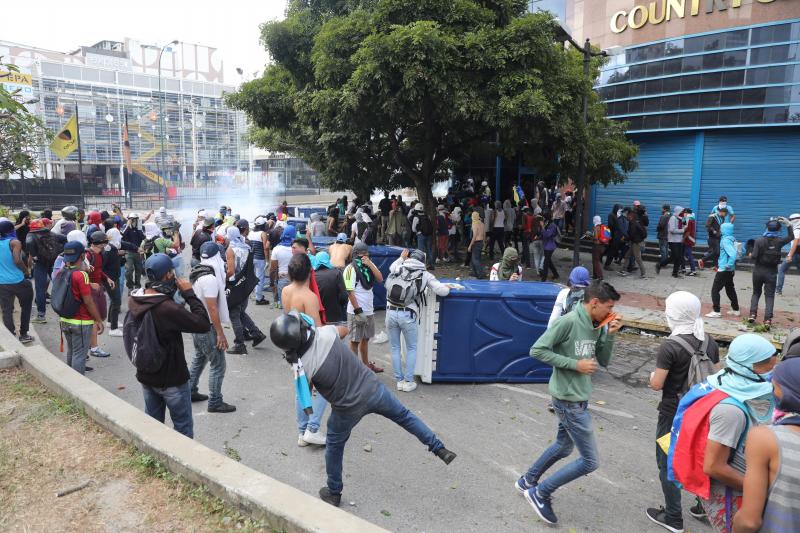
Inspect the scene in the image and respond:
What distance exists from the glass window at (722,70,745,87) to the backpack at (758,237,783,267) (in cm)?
813

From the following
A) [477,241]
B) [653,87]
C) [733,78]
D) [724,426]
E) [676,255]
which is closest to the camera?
[724,426]

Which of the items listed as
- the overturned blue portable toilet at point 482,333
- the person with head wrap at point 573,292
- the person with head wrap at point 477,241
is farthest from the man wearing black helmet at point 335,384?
the person with head wrap at point 477,241

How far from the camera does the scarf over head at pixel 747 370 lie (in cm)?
264

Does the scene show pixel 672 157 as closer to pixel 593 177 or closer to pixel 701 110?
pixel 701 110

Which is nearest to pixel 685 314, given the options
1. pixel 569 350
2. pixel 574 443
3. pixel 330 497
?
pixel 569 350

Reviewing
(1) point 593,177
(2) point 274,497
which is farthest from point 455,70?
(2) point 274,497

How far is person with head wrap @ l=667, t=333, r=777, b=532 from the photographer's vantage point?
258 centimetres

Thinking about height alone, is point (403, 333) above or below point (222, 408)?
above

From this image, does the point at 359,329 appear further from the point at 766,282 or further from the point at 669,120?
the point at 669,120

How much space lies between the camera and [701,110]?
15094mm

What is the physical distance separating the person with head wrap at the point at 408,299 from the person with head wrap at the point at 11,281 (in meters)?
4.98

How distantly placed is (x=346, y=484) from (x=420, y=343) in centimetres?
232

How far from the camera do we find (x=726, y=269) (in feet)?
29.6

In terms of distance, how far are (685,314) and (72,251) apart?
5.75 m
